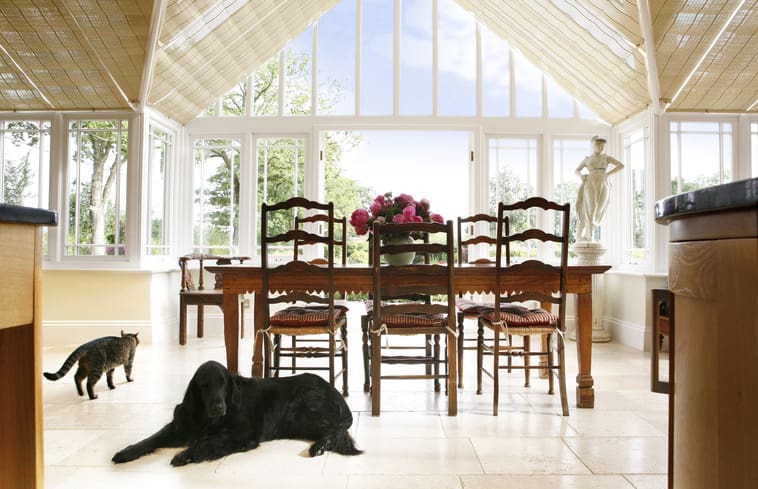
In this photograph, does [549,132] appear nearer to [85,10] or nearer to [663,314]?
[85,10]

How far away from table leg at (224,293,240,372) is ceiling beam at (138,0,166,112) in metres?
2.64

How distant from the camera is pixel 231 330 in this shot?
10.2 ft

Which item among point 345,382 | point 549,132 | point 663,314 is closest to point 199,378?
point 345,382

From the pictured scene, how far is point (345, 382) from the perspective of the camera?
3238 millimetres

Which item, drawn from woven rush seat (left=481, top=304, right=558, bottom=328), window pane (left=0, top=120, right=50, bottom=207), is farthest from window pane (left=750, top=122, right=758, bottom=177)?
window pane (left=0, top=120, right=50, bottom=207)

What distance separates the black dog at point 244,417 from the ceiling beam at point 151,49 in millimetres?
3279

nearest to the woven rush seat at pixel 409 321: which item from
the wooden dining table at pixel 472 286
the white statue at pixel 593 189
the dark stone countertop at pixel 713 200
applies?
the wooden dining table at pixel 472 286

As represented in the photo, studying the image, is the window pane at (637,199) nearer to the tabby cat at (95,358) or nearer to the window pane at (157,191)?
the tabby cat at (95,358)

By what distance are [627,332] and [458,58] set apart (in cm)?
370

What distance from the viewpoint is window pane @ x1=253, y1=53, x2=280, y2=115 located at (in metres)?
6.19

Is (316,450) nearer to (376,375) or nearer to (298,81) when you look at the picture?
(376,375)

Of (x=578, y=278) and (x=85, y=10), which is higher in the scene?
(x=85, y=10)

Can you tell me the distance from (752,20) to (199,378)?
464 centimetres

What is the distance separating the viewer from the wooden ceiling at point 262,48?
4.16 m
